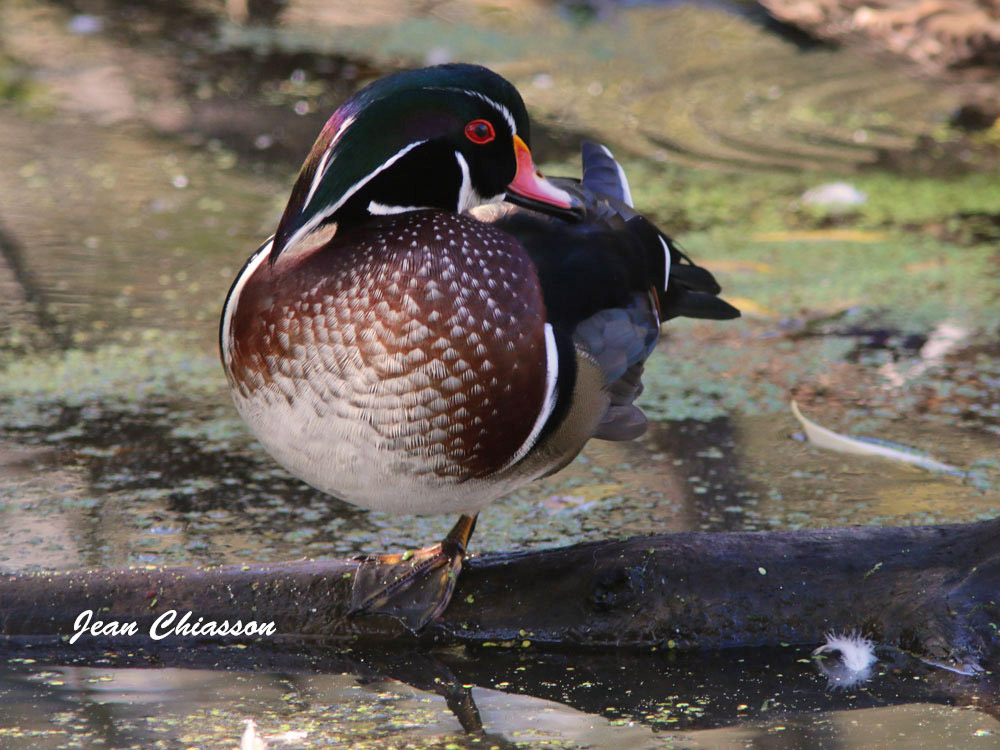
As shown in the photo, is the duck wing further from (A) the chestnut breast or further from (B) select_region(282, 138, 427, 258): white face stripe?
(B) select_region(282, 138, 427, 258): white face stripe

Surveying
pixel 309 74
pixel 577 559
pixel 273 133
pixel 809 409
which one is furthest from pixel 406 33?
pixel 577 559

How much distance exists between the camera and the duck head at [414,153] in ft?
7.18

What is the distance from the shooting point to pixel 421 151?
224 cm

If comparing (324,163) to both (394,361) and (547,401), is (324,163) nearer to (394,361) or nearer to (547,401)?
(394,361)

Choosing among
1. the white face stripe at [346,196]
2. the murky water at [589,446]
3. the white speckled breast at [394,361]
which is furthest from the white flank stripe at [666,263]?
the white face stripe at [346,196]

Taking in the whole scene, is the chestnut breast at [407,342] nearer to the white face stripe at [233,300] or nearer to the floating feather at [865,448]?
the white face stripe at [233,300]

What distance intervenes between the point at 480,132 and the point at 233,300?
1.52 ft

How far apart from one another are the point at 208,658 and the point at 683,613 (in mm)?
732

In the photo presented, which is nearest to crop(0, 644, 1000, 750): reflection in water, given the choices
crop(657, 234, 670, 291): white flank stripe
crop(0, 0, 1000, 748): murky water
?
crop(0, 0, 1000, 748): murky water

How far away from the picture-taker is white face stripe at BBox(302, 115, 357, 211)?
2189 millimetres

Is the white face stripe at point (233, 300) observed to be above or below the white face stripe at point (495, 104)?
below

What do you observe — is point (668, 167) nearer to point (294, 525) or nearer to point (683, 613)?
point (294, 525)

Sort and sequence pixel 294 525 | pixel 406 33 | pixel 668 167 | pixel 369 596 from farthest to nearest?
pixel 406 33
pixel 668 167
pixel 294 525
pixel 369 596

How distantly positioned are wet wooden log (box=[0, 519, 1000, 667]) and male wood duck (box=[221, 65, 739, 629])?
0.37ft
